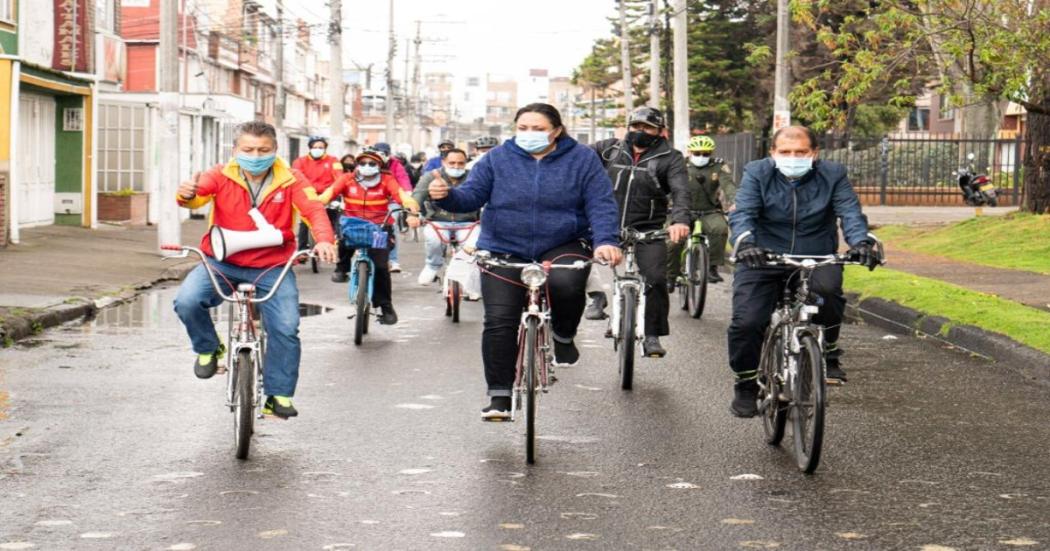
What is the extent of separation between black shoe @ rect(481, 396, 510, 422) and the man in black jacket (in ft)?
10.1

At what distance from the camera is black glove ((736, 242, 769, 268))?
793cm

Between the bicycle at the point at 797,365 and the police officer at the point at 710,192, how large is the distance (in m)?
7.82

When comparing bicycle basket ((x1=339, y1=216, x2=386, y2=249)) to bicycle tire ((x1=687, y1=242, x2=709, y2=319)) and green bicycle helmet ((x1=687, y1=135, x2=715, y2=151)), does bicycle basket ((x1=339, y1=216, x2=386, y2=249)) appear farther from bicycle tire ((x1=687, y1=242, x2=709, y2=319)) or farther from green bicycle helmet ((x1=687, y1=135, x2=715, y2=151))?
green bicycle helmet ((x1=687, y1=135, x2=715, y2=151))

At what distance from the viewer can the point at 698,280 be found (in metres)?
16.0

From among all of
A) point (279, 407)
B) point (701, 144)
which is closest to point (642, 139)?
point (279, 407)

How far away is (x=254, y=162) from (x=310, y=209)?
38 cm

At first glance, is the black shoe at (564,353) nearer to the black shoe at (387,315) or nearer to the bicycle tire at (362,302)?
the bicycle tire at (362,302)

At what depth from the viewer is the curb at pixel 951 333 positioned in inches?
477

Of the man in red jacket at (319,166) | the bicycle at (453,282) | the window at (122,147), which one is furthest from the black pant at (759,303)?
the window at (122,147)

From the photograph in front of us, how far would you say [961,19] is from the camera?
18.6 m

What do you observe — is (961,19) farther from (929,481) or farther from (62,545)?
(62,545)

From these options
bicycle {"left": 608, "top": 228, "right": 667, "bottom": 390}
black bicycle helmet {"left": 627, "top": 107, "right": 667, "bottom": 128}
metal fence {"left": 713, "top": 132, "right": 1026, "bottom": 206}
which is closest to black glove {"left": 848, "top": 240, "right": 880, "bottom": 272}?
bicycle {"left": 608, "top": 228, "right": 667, "bottom": 390}

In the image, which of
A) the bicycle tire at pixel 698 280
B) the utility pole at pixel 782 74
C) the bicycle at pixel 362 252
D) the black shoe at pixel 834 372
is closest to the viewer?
the black shoe at pixel 834 372

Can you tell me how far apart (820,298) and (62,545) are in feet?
13.3
